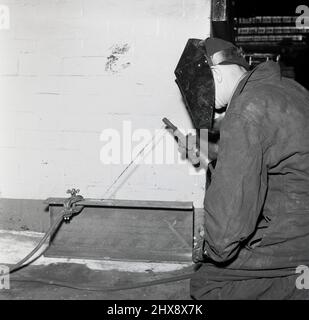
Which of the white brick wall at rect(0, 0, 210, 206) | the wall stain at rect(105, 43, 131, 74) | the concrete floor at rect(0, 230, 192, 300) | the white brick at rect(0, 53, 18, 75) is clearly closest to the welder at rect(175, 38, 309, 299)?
the concrete floor at rect(0, 230, 192, 300)

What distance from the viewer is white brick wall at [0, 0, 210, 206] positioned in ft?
14.3

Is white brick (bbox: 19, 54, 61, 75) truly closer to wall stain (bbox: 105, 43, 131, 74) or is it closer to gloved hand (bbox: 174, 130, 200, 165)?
wall stain (bbox: 105, 43, 131, 74)

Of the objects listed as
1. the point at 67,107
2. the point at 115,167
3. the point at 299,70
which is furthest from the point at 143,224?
the point at 299,70

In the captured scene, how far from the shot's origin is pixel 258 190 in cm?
192

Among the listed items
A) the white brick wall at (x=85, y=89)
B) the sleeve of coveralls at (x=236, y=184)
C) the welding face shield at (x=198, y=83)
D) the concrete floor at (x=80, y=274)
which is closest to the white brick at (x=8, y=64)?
the white brick wall at (x=85, y=89)

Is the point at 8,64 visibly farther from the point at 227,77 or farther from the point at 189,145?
the point at 227,77

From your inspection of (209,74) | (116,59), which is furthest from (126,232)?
(209,74)

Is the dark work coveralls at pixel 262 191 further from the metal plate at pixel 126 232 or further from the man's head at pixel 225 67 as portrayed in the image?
the metal plate at pixel 126 232

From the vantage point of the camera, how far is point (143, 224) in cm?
438

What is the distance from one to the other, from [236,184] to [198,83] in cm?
87

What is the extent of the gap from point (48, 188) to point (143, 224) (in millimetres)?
1288

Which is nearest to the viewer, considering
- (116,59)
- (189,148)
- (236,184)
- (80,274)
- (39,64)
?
(236,184)

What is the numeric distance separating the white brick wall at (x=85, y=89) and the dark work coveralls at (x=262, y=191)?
2283 mm
